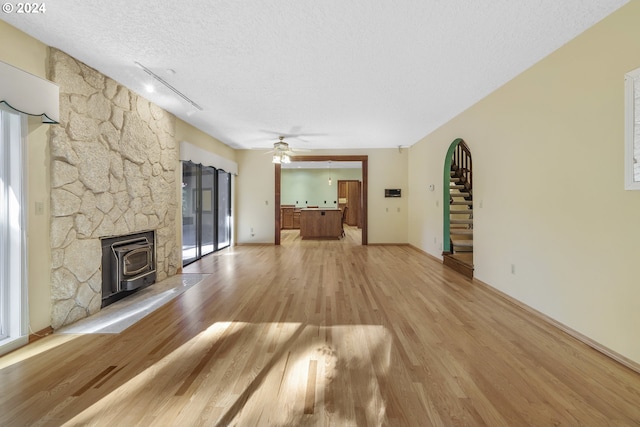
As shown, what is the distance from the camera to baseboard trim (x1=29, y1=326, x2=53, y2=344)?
2.31 m

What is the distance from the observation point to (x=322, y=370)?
1871 mm

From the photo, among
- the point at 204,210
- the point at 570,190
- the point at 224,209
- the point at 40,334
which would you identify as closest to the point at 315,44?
the point at 570,190

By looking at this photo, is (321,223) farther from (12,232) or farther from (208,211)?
(12,232)

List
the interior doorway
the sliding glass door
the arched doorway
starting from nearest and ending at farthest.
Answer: the arched doorway < the sliding glass door < the interior doorway

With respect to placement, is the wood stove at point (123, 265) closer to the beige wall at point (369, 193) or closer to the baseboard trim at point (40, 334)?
the baseboard trim at point (40, 334)

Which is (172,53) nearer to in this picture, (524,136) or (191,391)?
(191,391)

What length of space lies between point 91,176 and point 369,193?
5.93 meters

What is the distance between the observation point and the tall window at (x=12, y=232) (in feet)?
7.27

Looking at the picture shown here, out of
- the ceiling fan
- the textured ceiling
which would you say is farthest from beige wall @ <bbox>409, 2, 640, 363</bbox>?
the ceiling fan

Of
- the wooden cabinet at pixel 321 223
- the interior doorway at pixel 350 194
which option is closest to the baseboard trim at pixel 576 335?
the wooden cabinet at pixel 321 223

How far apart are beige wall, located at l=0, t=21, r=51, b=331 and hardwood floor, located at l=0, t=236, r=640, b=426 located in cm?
34

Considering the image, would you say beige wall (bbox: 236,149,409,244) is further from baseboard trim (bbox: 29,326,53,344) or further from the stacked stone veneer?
baseboard trim (bbox: 29,326,53,344)

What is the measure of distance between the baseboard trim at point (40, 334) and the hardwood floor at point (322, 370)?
0.28ft

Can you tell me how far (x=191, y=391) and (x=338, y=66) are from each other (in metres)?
3.15
